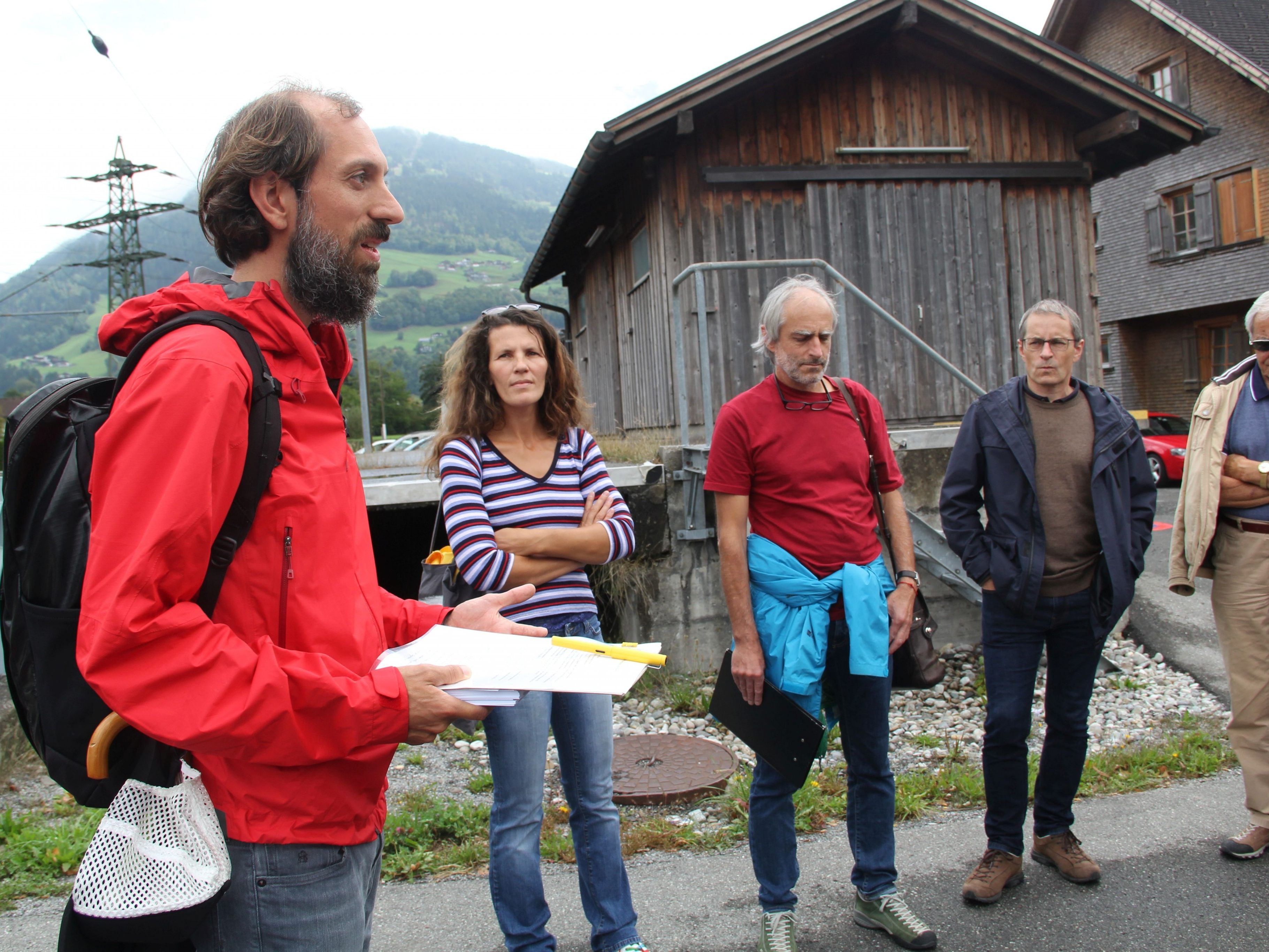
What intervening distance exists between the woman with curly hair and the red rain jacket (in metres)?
0.96

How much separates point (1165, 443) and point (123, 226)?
4429 cm

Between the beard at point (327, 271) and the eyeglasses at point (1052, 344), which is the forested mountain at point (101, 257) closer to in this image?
the eyeglasses at point (1052, 344)

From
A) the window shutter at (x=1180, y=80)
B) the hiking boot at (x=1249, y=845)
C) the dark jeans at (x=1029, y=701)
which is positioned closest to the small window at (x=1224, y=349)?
the window shutter at (x=1180, y=80)

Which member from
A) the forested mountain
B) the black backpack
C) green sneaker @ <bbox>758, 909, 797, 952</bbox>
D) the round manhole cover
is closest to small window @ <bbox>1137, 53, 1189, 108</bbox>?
the round manhole cover

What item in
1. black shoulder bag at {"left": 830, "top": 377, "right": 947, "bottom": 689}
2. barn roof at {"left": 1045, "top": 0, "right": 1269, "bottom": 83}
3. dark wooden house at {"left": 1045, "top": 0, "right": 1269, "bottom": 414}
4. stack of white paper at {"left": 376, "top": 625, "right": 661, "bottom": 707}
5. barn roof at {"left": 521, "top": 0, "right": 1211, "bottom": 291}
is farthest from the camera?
dark wooden house at {"left": 1045, "top": 0, "right": 1269, "bottom": 414}

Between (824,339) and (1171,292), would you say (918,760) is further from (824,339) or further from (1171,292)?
(1171,292)

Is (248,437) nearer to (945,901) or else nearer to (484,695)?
(484,695)

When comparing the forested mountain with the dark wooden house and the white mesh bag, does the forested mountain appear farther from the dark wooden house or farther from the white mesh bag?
the white mesh bag

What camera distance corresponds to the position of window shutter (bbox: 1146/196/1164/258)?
2141 cm

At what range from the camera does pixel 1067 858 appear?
3094 mm

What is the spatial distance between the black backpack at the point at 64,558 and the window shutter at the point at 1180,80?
2472cm

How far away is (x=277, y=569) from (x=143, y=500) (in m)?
0.22

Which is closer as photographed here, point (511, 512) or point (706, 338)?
point (511, 512)

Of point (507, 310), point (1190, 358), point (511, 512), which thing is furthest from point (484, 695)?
point (1190, 358)
